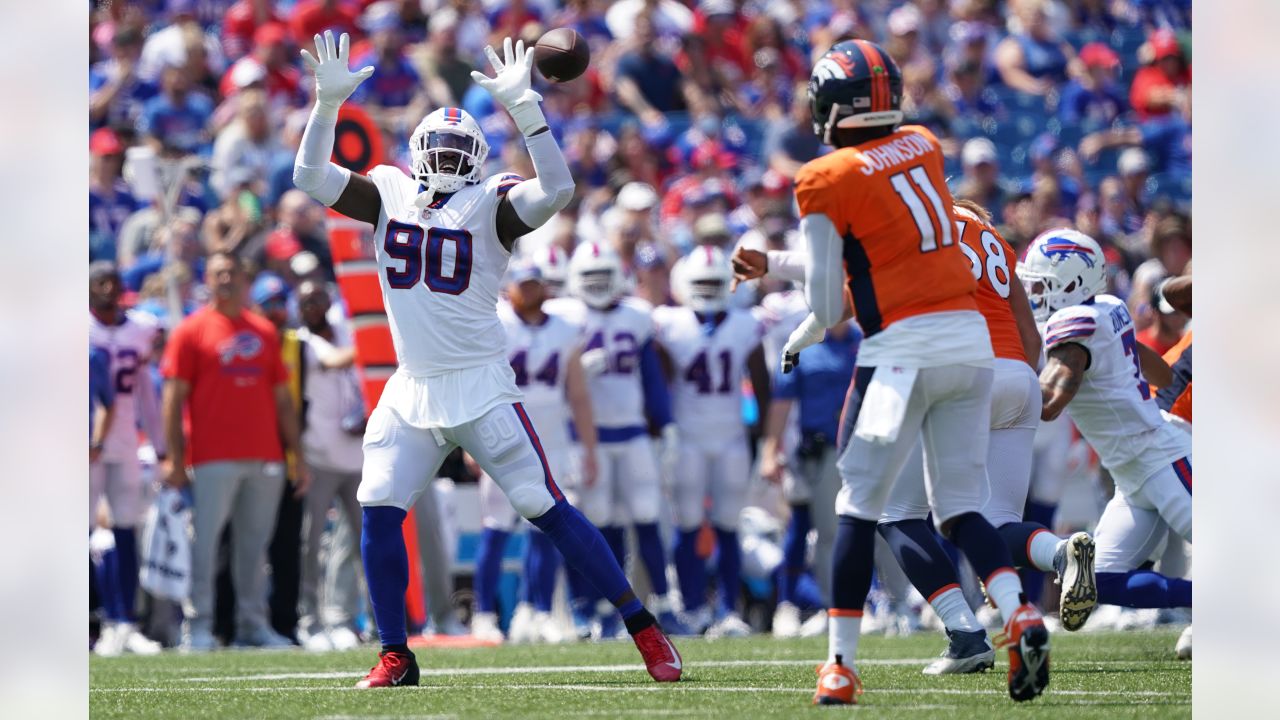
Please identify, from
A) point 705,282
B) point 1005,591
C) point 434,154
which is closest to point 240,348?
point 705,282

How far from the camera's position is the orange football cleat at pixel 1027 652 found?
5438mm

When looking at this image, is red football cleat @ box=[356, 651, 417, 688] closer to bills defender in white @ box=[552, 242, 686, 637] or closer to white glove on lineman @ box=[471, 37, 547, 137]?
white glove on lineman @ box=[471, 37, 547, 137]

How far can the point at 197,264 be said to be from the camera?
41.7 feet

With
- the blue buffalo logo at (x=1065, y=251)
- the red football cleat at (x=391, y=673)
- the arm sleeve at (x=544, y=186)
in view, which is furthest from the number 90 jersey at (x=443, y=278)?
the blue buffalo logo at (x=1065, y=251)

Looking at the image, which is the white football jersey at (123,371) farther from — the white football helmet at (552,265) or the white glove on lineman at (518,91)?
the white glove on lineman at (518,91)

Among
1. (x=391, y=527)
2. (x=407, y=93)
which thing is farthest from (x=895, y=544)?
(x=407, y=93)

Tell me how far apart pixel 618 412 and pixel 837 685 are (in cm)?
566

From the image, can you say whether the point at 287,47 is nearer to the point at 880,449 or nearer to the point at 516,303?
the point at 516,303

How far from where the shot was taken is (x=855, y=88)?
18.6ft

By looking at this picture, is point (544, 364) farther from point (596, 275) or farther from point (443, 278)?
point (443, 278)

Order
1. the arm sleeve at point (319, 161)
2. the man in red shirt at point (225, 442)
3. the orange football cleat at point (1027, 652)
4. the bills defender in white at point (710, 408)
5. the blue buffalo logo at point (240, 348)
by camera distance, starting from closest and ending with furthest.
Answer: the orange football cleat at point (1027, 652) < the arm sleeve at point (319, 161) < the man in red shirt at point (225, 442) < the blue buffalo logo at point (240, 348) < the bills defender in white at point (710, 408)

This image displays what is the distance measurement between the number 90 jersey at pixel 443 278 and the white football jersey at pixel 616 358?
13.8ft

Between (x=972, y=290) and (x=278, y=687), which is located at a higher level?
(x=972, y=290)

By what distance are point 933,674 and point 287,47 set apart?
10.4 m
